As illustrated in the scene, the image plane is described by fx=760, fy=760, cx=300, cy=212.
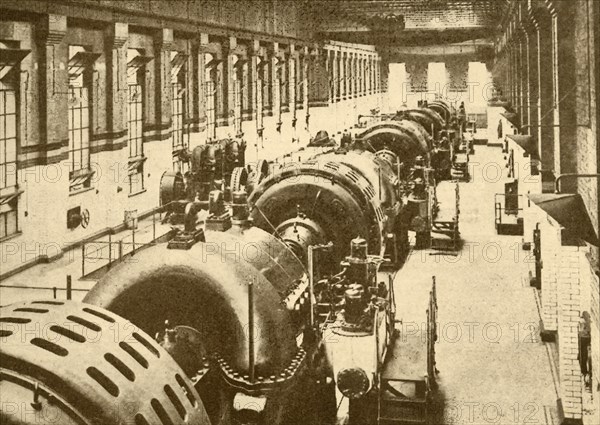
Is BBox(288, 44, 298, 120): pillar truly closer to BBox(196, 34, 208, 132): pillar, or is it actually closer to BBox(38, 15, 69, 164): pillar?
BBox(196, 34, 208, 132): pillar

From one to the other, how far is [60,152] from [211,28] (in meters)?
8.81

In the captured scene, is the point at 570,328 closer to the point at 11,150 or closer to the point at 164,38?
the point at 11,150

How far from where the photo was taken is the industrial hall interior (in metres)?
4.95

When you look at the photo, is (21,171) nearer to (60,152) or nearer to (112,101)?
(60,152)

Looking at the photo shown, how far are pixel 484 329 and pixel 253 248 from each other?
216 inches

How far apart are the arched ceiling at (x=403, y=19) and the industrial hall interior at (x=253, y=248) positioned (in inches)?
232

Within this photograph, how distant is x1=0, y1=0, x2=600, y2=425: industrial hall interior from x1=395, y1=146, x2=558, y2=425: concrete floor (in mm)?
42

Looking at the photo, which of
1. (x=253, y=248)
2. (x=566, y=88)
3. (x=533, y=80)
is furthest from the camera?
(x=533, y=80)

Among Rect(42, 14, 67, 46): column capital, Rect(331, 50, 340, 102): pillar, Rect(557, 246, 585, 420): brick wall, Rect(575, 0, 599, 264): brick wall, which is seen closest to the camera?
Rect(575, 0, 599, 264): brick wall

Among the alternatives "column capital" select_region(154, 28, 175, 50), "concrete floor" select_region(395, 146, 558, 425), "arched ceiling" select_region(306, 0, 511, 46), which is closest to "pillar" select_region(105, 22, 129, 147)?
"column capital" select_region(154, 28, 175, 50)

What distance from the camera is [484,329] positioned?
11.2 metres

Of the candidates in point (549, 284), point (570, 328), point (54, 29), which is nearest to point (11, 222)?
point (54, 29)

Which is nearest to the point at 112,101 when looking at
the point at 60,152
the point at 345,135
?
the point at 60,152

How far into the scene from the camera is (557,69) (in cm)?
942
